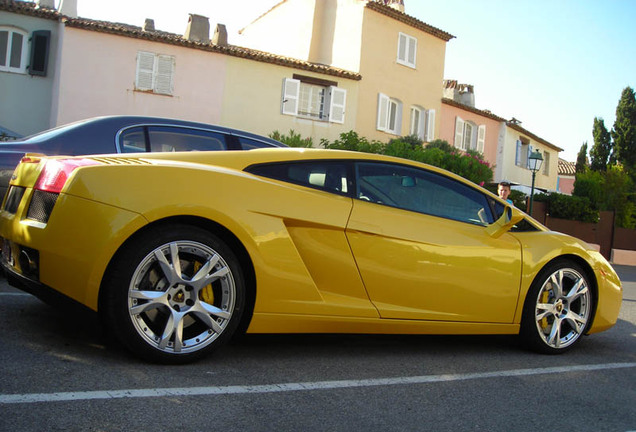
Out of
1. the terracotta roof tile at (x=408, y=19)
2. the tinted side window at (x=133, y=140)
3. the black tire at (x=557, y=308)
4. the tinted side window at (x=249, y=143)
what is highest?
the terracotta roof tile at (x=408, y=19)

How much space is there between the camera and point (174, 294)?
355 cm

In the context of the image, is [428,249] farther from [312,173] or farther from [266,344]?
[266,344]

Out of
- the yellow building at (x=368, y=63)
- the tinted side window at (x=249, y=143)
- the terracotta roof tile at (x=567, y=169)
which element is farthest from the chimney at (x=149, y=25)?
the terracotta roof tile at (x=567, y=169)

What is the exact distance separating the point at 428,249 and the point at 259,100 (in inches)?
801

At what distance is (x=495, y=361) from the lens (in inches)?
182

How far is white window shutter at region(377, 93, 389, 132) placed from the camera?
27516mm

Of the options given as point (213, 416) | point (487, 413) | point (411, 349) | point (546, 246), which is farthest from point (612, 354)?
point (213, 416)

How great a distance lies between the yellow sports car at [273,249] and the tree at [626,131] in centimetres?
5104

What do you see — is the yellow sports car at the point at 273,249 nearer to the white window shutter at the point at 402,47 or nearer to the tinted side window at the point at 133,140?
the tinted side window at the point at 133,140

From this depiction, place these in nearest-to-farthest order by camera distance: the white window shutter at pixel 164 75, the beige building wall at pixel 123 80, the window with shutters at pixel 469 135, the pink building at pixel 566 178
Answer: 1. the beige building wall at pixel 123 80
2. the white window shutter at pixel 164 75
3. the window with shutters at pixel 469 135
4. the pink building at pixel 566 178

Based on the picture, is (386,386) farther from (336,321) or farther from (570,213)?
(570,213)

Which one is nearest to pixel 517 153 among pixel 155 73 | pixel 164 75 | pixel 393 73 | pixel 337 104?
pixel 393 73

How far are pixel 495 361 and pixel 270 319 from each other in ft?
5.81

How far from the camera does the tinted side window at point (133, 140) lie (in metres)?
5.64
